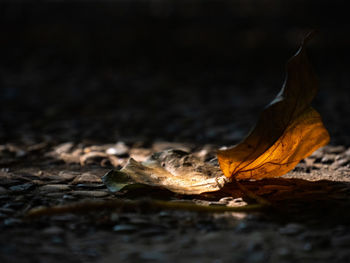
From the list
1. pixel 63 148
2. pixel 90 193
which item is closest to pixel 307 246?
pixel 90 193

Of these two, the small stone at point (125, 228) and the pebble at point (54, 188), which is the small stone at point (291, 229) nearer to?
the small stone at point (125, 228)

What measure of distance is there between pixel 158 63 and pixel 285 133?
261 centimetres

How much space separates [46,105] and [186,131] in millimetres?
937

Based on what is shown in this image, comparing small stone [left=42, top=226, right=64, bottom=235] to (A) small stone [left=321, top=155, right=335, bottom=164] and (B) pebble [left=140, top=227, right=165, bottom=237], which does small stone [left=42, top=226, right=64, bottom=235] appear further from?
(A) small stone [left=321, top=155, right=335, bottom=164]

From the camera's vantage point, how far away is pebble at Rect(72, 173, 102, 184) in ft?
4.03

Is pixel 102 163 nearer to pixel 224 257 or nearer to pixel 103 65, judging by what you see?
pixel 224 257

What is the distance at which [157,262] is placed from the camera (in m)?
0.78

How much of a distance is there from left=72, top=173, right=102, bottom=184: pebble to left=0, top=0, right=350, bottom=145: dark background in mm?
697

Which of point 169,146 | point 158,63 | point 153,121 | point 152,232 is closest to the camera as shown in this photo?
point 152,232

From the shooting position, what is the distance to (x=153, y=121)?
7.33 ft

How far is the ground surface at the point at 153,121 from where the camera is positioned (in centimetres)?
86

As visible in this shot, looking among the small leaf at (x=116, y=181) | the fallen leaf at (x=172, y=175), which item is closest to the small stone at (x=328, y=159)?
the fallen leaf at (x=172, y=175)

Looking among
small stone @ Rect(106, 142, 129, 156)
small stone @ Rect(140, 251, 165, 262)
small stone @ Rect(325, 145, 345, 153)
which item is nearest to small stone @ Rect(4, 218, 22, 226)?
small stone @ Rect(140, 251, 165, 262)

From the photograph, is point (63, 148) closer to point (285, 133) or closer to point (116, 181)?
point (116, 181)
